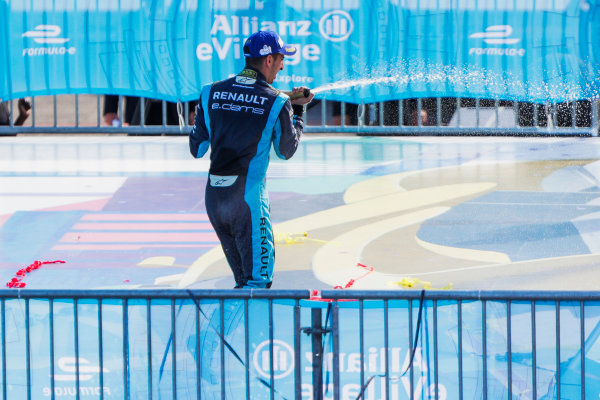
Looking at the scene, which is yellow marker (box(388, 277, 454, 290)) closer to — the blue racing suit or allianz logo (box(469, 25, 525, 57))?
the blue racing suit

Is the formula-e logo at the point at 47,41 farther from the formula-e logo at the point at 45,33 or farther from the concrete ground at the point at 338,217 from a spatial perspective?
the concrete ground at the point at 338,217

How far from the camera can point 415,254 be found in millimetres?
8695

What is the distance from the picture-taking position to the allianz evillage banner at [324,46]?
16.2 meters

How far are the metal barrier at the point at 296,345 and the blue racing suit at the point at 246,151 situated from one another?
4.94 ft

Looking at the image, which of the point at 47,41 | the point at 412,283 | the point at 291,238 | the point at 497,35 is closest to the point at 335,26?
the point at 497,35

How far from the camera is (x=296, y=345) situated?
446cm

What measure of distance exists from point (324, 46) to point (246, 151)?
35.5 ft

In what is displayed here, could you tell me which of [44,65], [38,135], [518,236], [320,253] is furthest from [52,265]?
[38,135]

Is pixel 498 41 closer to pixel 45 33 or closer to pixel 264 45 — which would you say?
pixel 45 33

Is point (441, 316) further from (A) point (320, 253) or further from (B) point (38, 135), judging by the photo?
(B) point (38, 135)

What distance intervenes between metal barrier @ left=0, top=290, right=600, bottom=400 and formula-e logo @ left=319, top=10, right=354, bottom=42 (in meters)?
12.4

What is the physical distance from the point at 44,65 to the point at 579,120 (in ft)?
28.7

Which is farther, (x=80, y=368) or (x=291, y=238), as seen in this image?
(x=291, y=238)

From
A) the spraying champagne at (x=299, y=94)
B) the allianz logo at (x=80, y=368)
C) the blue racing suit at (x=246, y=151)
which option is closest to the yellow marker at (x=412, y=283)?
the blue racing suit at (x=246, y=151)
